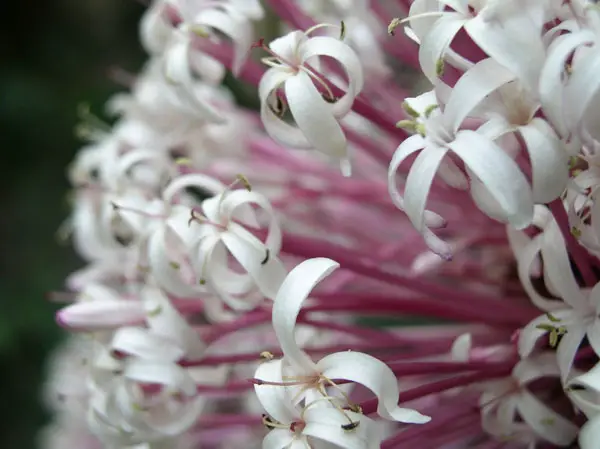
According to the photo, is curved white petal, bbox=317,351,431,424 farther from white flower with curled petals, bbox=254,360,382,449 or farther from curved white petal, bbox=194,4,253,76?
curved white petal, bbox=194,4,253,76

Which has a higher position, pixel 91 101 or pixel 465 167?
pixel 465 167

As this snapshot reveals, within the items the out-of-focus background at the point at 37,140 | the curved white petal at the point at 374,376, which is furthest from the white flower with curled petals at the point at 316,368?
the out-of-focus background at the point at 37,140

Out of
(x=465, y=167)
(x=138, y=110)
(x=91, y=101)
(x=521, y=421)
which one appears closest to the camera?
(x=465, y=167)

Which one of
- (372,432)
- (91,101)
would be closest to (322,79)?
(372,432)

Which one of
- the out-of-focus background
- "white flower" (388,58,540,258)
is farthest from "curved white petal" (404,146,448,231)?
the out-of-focus background

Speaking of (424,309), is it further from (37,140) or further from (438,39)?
(37,140)

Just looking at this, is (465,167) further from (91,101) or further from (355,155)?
(91,101)

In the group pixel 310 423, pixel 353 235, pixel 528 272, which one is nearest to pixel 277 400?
pixel 310 423

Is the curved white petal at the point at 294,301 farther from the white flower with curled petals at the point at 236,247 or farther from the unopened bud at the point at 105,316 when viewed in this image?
the unopened bud at the point at 105,316
